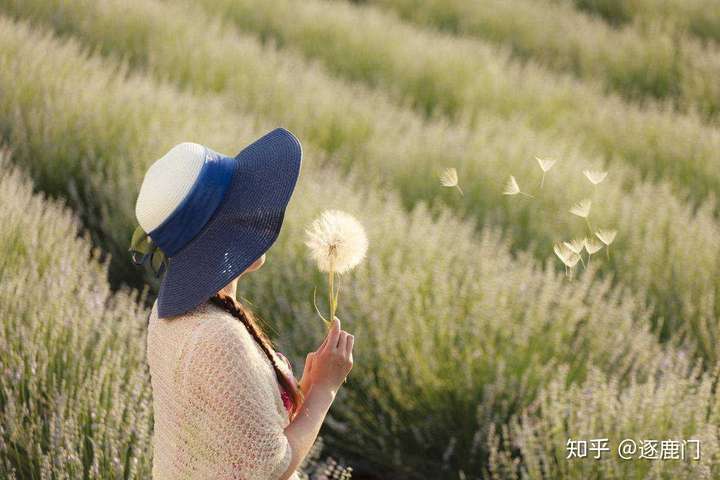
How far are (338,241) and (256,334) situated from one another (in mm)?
239

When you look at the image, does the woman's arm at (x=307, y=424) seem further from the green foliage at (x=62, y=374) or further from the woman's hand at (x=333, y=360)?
the green foliage at (x=62, y=374)

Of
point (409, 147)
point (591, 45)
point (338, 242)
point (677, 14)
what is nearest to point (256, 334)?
point (338, 242)

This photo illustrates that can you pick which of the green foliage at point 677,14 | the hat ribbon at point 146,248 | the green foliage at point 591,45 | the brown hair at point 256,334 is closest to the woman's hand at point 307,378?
the brown hair at point 256,334

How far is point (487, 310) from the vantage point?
2.87 metres

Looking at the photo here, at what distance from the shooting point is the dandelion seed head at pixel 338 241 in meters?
1.70

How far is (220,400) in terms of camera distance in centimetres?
142

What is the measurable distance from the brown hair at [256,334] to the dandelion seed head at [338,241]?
7.7 inches

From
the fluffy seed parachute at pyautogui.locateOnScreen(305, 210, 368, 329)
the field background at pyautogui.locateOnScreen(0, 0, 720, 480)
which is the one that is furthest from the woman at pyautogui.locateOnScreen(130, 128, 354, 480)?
the field background at pyautogui.locateOnScreen(0, 0, 720, 480)

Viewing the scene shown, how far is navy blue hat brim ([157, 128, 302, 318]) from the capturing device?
1.47 metres

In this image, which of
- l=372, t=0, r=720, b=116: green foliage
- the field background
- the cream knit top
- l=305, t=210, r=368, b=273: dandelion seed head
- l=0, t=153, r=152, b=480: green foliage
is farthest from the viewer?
l=372, t=0, r=720, b=116: green foliage

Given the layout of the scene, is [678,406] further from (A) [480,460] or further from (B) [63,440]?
(B) [63,440]

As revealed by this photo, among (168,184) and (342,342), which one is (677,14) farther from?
(168,184)

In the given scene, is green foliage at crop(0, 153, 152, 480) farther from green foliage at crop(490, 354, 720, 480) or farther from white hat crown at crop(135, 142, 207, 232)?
green foliage at crop(490, 354, 720, 480)

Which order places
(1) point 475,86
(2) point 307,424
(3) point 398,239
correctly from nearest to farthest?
(2) point 307,424 < (3) point 398,239 < (1) point 475,86
